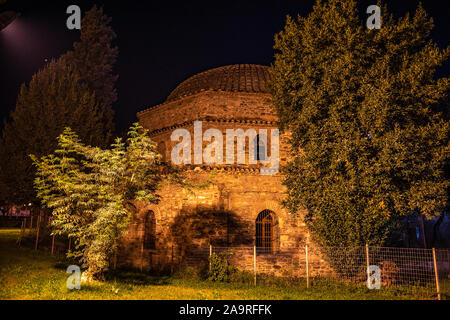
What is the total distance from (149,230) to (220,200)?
4.24 meters

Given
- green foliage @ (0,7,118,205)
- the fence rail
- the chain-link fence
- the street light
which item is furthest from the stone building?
the street light

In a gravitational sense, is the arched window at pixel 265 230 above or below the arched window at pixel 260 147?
below

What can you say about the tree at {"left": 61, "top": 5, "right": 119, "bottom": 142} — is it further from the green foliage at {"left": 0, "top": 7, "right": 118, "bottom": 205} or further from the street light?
the street light

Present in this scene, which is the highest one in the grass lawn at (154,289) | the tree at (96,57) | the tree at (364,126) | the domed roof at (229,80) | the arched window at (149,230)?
the tree at (96,57)

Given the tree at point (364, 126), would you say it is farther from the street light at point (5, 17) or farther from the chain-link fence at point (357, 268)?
the street light at point (5, 17)

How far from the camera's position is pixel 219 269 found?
40.3ft

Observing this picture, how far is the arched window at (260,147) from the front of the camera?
15316 millimetres

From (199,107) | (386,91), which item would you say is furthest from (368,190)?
(199,107)

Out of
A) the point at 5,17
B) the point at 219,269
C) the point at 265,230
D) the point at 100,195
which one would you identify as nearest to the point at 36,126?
the point at 100,195

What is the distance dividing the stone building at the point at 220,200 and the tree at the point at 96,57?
9741 mm

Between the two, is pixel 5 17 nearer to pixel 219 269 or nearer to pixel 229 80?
pixel 219 269

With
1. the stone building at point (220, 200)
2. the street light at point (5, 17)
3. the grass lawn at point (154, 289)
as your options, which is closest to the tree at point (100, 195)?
the grass lawn at point (154, 289)

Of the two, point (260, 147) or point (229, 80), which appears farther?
point (229, 80)
